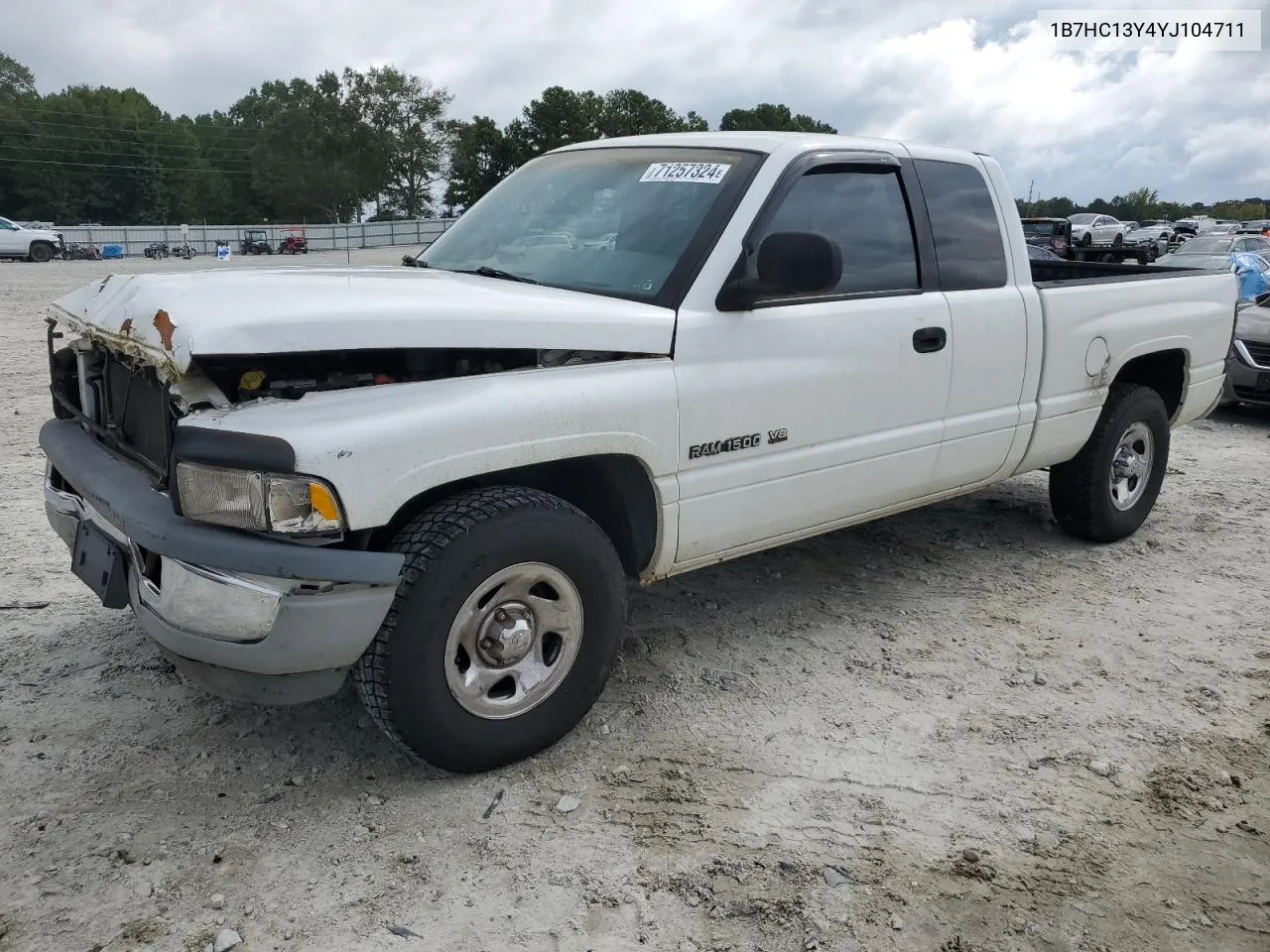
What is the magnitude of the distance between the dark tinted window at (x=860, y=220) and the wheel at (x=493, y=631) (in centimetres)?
143

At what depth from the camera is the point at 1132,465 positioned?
5398 mm

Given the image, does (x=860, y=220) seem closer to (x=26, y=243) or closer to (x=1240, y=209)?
(x=26, y=243)

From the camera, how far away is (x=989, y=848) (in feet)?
9.21

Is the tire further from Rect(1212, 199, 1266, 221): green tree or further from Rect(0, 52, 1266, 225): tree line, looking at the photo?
Rect(1212, 199, 1266, 221): green tree

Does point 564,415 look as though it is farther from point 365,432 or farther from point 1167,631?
point 1167,631

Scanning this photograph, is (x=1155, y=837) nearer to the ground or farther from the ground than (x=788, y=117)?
nearer to the ground

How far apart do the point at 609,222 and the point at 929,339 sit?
1.33m

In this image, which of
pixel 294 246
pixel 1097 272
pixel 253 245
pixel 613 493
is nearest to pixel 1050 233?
pixel 1097 272

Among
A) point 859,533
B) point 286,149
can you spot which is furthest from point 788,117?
point 859,533

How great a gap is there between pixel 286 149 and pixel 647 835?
91.5 m

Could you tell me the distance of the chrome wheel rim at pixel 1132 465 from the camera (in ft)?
17.6

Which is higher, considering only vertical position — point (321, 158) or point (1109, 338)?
point (321, 158)

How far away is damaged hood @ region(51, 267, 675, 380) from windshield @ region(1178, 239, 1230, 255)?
18.4 metres

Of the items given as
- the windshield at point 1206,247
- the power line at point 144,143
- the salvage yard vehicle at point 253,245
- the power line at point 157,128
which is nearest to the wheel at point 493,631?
the windshield at point 1206,247
